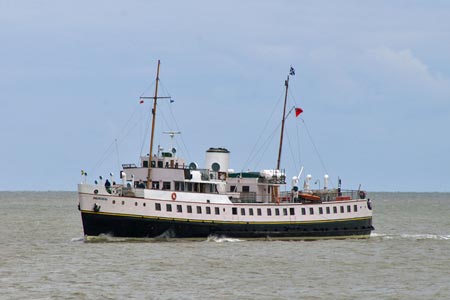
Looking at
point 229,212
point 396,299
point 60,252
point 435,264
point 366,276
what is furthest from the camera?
point 229,212

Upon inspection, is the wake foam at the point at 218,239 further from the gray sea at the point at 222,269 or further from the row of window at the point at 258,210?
the row of window at the point at 258,210

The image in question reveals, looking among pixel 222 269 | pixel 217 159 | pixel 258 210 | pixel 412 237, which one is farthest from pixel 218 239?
pixel 412 237

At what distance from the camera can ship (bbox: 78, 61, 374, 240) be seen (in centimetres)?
6456

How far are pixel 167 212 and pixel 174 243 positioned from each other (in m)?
2.11

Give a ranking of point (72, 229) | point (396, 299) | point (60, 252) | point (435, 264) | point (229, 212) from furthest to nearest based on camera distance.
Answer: point (72, 229) → point (229, 212) → point (60, 252) → point (435, 264) → point (396, 299)

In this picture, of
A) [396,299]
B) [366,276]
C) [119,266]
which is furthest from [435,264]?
[119,266]

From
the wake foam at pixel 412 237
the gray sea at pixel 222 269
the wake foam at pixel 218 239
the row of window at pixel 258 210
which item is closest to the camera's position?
the gray sea at pixel 222 269

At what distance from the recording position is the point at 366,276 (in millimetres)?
51562

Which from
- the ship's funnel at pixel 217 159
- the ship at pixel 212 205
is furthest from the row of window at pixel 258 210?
the ship's funnel at pixel 217 159

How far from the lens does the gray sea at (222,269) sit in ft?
148

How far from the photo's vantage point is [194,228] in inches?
2611

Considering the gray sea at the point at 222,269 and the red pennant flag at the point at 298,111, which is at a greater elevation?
the red pennant flag at the point at 298,111

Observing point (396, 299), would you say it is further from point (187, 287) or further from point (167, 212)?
point (167, 212)

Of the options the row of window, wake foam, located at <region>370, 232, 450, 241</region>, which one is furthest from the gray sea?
wake foam, located at <region>370, 232, 450, 241</region>
